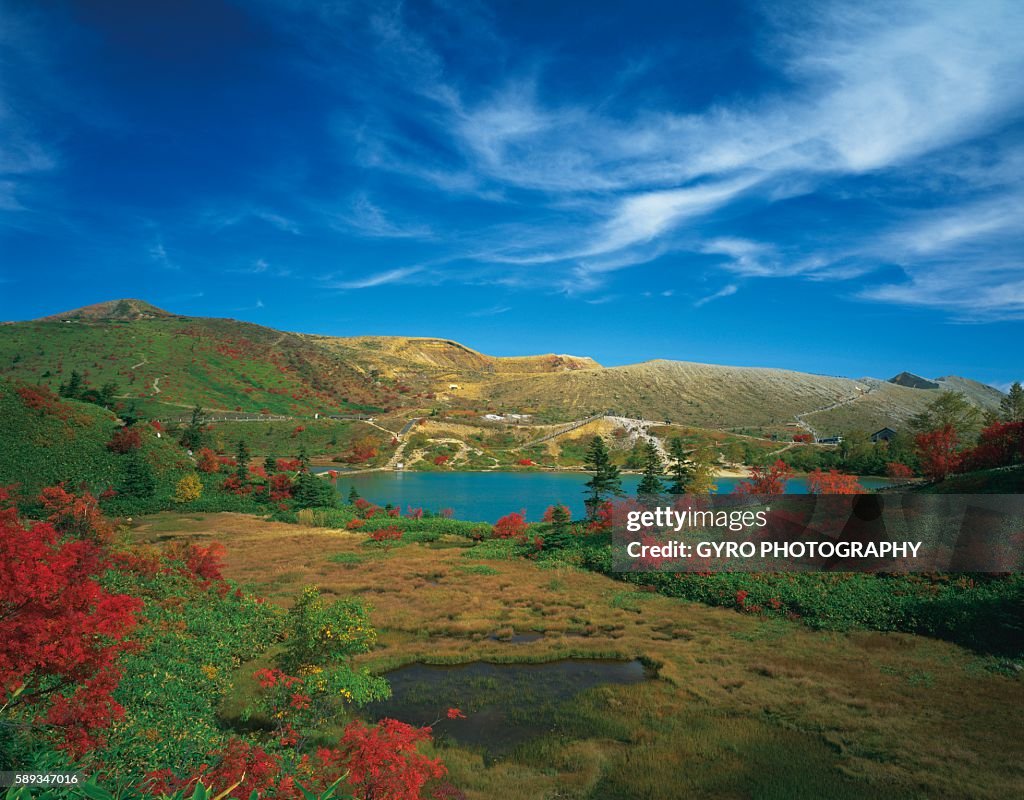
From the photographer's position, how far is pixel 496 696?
64.8 feet

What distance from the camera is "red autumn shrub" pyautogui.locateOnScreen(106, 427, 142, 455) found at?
179 ft

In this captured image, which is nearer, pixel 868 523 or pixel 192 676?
pixel 192 676

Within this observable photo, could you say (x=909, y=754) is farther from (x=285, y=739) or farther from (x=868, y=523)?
(x=868, y=523)

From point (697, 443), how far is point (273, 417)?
105 metres

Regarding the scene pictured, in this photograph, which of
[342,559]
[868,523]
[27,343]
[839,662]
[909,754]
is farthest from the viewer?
[27,343]

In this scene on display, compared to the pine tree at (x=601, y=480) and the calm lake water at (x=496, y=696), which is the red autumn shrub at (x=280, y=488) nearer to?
the pine tree at (x=601, y=480)

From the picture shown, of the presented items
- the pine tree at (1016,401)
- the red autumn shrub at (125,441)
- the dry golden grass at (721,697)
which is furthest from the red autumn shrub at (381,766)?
the pine tree at (1016,401)

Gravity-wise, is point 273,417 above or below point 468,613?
above

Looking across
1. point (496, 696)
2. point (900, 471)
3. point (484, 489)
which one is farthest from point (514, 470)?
point (496, 696)

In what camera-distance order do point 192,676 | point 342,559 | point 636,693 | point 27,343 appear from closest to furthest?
point 192,676
point 636,693
point 342,559
point 27,343

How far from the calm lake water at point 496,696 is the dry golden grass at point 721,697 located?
0.79 m

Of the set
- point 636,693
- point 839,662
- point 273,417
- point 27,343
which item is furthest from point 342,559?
point 27,343

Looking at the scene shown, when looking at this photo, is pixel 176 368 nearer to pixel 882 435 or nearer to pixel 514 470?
pixel 514 470

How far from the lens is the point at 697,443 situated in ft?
444
